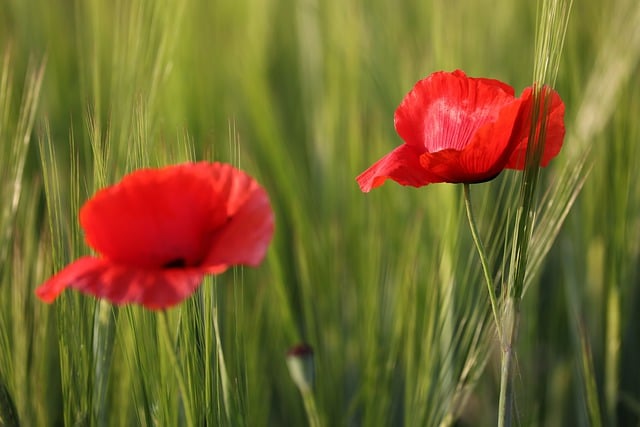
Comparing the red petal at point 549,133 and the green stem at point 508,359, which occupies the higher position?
the red petal at point 549,133

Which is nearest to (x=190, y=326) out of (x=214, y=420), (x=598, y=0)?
(x=214, y=420)

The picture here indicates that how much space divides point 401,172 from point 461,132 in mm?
51

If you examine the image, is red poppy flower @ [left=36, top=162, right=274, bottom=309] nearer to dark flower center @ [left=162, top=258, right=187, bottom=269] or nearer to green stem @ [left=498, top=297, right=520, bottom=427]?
dark flower center @ [left=162, top=258, right=187, bottom=269]

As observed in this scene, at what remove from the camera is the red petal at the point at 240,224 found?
0.46 meters

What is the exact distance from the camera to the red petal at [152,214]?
473mm

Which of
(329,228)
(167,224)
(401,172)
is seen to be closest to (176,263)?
(167,224)

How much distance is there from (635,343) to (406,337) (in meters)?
0.35

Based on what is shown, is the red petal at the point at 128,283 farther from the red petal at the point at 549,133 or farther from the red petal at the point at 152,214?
the red petal at the point at 549,133

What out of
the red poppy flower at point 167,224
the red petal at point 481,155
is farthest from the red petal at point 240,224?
the red petal at point 481,155

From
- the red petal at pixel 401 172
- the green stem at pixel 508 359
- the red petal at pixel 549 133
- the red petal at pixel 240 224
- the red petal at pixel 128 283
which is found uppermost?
the red petal at pixel 549 133

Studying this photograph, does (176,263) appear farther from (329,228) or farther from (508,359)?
(329,228)

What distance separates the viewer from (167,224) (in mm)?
482

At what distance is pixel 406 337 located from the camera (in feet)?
2.58

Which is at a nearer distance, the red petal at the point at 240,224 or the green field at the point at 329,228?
the red petal at the point at 240,224
